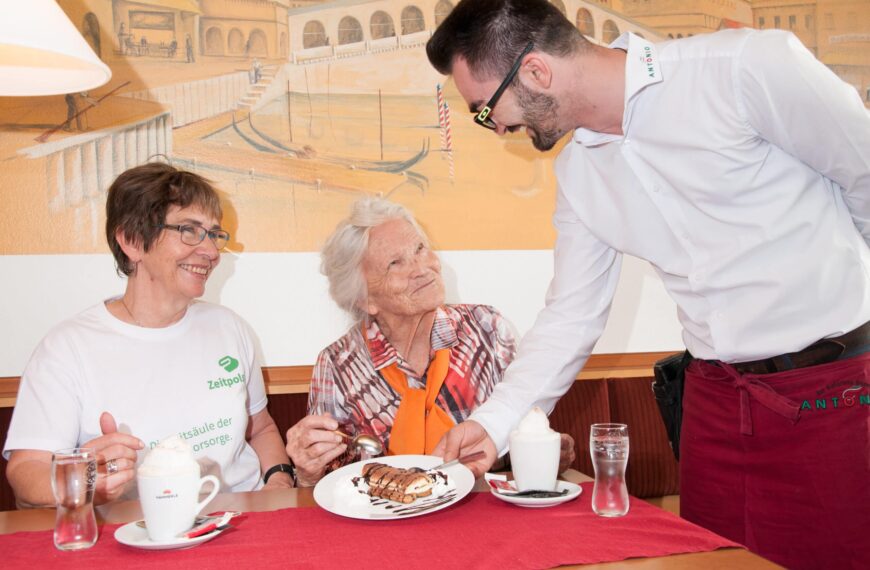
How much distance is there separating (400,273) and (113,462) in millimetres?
1056

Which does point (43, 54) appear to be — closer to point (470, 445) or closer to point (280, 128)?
point (470, 445)

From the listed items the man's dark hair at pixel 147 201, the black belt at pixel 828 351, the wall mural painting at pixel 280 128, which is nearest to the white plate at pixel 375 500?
the black belt at pixel 828 351

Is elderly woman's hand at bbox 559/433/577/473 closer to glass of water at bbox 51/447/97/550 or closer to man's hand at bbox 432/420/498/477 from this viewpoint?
man's hand at bbox 432/420/498/477

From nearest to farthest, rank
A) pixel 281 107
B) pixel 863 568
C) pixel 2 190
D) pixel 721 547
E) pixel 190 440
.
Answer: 1. pixel 721 547
2. pixel 863 568
3. pixel 190 440
4. pixel 2 190
5. pixel 281 107

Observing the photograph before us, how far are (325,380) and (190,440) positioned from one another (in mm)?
418

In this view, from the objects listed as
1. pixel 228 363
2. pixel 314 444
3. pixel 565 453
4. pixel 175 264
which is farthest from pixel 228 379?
pixel 565 453

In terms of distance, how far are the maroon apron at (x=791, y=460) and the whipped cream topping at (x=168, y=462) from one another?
106 centimetres

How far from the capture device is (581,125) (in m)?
1.68

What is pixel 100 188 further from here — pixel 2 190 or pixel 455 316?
pixel 455 316

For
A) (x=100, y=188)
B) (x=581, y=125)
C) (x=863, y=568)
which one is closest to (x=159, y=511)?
(x=581, y=125)

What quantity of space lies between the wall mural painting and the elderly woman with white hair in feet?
1.59

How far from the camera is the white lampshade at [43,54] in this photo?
1.19 meters

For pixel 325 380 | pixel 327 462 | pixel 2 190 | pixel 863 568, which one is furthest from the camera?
pixel 2 190

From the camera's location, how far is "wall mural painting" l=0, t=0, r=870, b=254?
2514mm
